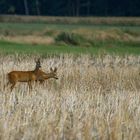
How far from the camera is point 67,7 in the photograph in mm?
88062

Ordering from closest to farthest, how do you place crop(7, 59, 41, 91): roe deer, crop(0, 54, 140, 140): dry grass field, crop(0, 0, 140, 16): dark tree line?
crop(0, 54, 140, 140): dry grass field < crop(7, 59, 41, 91): roe deer < crop(0, 0, 140, 16): dark tree line

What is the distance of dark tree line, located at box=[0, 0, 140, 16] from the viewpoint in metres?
82.8

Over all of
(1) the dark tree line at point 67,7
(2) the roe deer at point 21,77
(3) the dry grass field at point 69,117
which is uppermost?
(3) the dry grass field at point 69,117

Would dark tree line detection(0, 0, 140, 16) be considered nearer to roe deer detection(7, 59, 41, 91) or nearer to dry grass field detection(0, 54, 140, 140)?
roe deer detection(7, 59, 41, 91)

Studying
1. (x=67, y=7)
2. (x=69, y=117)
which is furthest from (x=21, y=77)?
(x=67, y=7)

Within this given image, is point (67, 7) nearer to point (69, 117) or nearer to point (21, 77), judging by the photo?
point (21, 77)

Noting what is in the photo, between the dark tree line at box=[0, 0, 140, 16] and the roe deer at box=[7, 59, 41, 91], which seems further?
the dark tree line at box=[0, 0, 140, 16]


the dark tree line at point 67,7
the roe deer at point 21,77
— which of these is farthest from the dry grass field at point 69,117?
the dark tree line at point 67,7

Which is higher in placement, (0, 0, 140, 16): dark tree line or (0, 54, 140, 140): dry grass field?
(0, 54, 140, 140): dry grass field

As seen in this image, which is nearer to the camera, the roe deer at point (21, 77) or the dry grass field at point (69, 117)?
the dry grass field at point (69, 117)

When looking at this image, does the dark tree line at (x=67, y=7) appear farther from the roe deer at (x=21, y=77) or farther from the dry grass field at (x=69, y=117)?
the dry grass field at (x=69, y=117)

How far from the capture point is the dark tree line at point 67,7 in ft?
272

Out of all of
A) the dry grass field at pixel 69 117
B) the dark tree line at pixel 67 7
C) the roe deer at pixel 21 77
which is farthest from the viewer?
the dark tree line at pixel 67 7

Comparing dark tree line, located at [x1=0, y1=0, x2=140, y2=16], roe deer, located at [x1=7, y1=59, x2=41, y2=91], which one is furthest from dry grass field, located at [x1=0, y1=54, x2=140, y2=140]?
dark tree line, located at [x1=0, y1=0, x2=140, y2=16]
